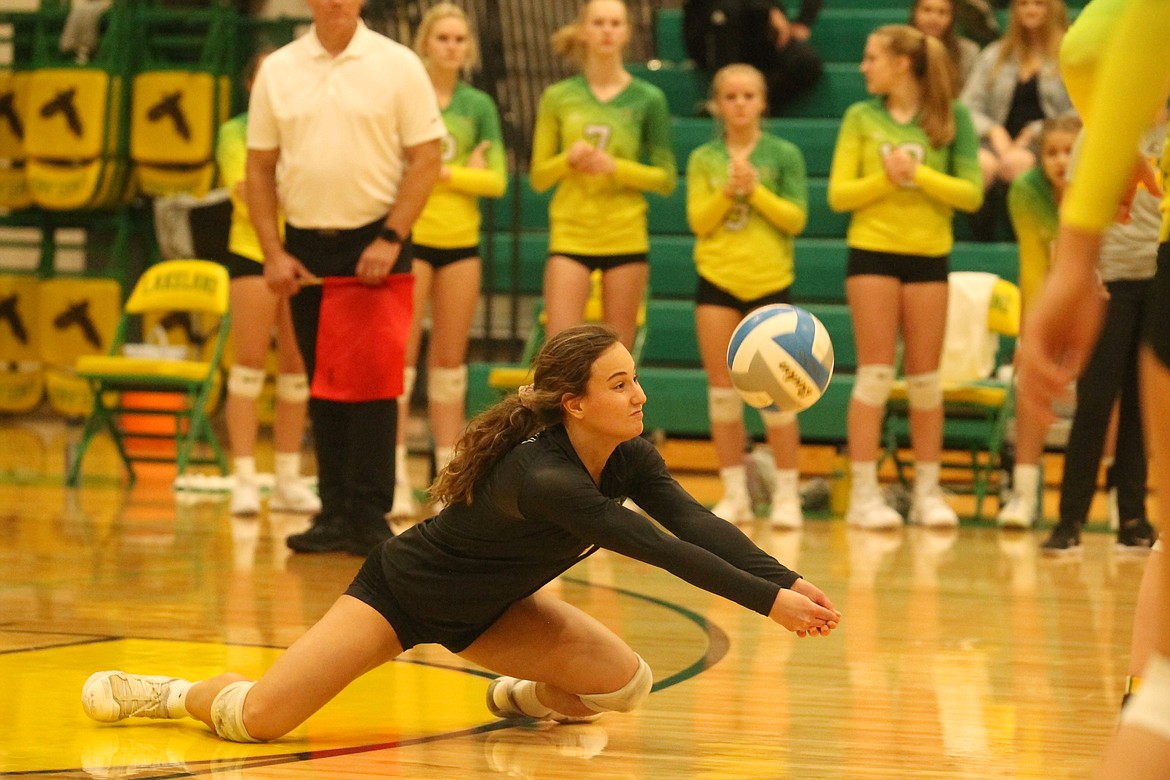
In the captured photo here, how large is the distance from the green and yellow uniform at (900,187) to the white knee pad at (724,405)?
83 cm

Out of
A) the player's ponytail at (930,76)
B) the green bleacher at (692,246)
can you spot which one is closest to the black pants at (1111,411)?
the player's ponytail at (930,76)

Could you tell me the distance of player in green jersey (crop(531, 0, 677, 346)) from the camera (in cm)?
716

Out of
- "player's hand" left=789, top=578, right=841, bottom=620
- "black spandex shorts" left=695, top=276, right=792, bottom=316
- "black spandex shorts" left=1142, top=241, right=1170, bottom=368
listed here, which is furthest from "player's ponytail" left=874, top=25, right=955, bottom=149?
"black spandex shorts" left=1142, top=241, right=1170, bottom=368

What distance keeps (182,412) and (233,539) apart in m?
2.00

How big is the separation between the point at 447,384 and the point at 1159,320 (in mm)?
5660

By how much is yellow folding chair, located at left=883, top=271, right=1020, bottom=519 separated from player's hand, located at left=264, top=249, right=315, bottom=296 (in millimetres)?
3125

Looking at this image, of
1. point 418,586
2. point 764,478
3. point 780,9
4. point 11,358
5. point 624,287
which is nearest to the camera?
point 418,586

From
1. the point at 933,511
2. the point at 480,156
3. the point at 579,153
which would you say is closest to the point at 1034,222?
the point at 933,511

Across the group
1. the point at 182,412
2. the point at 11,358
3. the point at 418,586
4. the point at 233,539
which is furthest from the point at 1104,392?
the point at 11,358

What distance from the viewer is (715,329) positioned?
7215 millimetres

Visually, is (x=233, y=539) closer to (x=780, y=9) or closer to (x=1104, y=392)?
(x=1104, y=392)

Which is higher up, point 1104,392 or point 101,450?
point 1104,392

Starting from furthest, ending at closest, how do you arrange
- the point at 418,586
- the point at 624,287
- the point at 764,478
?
the point at 764,478 < the point at 624,287 < the point at 418,586

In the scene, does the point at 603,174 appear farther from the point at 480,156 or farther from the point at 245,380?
the point at 245,380
